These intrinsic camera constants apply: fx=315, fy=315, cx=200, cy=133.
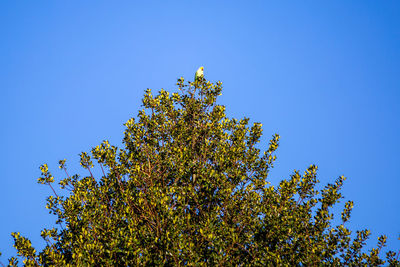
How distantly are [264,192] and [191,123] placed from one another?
23.3 feet

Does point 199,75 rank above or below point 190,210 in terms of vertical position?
above

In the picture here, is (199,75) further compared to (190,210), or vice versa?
(199,75)

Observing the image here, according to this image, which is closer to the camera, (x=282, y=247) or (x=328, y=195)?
(x=282, y=247)

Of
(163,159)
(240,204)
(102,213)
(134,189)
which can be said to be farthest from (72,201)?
(240,204)

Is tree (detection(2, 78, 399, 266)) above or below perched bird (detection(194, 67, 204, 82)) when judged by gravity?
below

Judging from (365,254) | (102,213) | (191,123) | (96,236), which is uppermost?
(191,123)

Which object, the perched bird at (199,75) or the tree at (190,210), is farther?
the perched bird at (199,75)

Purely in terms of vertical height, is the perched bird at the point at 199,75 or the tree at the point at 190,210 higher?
the perched bird at the point at 199,75

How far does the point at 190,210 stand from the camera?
15.9 metres

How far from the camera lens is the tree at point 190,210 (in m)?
12.6

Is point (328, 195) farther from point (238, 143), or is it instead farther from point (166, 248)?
point (166, 248)

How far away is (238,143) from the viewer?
18.1 m

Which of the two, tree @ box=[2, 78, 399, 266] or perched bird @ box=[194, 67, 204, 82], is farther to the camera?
perched bird @ box=[194, 67, 204, 82]

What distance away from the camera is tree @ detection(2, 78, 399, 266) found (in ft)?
41.3
